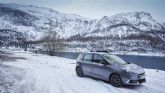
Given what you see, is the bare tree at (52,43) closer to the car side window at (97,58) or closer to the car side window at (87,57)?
the car side window at (87,57)

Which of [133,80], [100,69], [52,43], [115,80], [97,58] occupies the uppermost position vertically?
[52,43]

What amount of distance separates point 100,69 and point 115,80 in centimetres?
127

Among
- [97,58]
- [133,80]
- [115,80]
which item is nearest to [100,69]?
[97,58]

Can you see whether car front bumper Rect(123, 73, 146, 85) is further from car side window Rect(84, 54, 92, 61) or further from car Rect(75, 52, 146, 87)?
car side window Rect(84, 54, 92, 61)

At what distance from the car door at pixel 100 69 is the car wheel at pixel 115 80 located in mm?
362

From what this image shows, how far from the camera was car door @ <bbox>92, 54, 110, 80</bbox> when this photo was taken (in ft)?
39.9

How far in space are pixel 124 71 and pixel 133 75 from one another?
47 centimetres

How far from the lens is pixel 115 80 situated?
11.6 m

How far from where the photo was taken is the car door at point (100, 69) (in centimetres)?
1217

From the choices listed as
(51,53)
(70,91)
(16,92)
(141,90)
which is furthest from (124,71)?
(51,53)

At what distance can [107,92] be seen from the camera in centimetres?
1009

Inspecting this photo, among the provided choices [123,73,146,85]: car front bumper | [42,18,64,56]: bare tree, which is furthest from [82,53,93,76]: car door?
[42,18,64,56]: bare tree

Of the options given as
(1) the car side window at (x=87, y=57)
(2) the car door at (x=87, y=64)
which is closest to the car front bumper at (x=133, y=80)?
(2) the car door at (x=87, y=64)

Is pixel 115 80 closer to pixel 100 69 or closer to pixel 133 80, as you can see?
pixel 133 80
